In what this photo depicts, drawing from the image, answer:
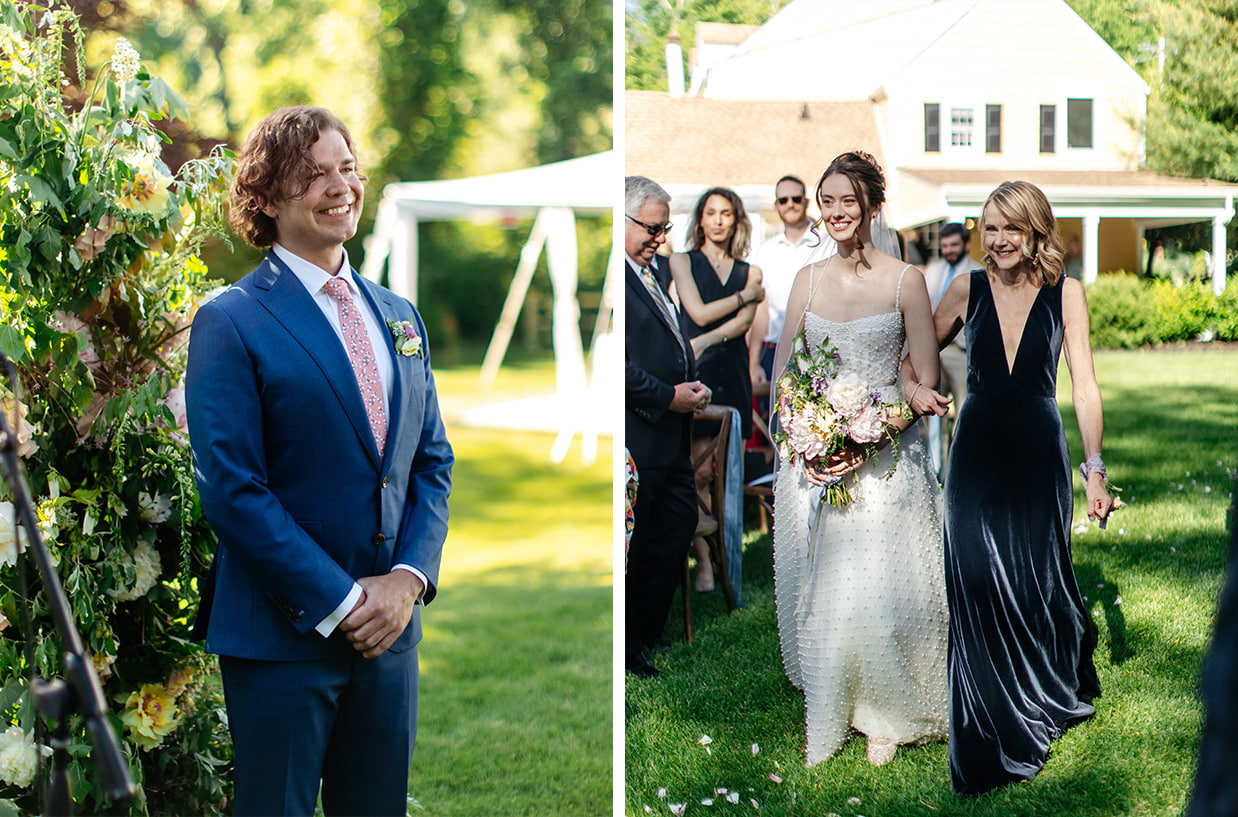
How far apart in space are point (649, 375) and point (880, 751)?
4.68 feet

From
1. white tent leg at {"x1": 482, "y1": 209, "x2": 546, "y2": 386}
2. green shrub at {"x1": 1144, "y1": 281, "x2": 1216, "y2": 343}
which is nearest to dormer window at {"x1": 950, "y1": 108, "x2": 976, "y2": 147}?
green shrub at {"x1": 1144, "y1": 281, "x2": 1216, "y2": 343}

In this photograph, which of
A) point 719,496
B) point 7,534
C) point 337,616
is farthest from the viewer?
point 719,496

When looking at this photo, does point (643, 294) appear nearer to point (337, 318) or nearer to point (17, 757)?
point (337, 318)

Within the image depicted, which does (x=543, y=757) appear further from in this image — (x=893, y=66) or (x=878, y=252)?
(x=893, y=66)

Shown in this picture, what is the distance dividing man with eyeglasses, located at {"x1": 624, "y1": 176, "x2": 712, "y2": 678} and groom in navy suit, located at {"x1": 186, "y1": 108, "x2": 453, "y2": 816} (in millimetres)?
1457

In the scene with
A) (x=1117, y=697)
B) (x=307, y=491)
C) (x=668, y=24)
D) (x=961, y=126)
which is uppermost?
(x=668, y=24)

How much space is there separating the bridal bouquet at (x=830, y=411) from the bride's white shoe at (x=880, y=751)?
28.1 inches

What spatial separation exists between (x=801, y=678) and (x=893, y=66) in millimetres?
1949

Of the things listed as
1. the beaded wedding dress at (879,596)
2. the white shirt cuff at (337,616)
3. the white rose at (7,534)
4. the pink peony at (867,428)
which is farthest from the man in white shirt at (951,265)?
the white rose at (7,534)

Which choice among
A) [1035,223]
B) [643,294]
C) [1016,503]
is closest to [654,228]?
[643,294]

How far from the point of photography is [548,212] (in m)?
13.3

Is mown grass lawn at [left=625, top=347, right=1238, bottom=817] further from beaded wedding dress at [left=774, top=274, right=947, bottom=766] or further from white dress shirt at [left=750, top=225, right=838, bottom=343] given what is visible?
white dress shirt at [left=750, top=225, right=838, bottom=343]

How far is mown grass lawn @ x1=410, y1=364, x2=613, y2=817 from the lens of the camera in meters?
4.14

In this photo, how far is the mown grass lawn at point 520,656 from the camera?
4145mm
